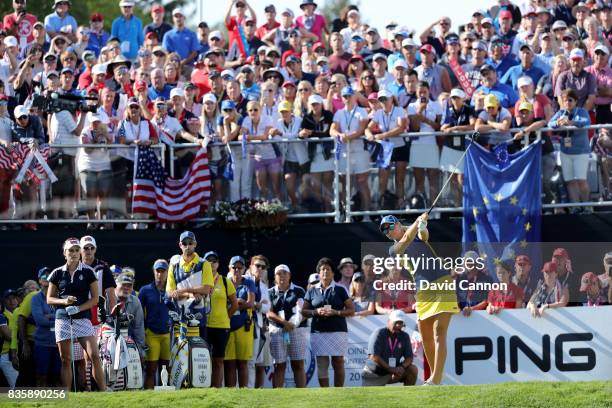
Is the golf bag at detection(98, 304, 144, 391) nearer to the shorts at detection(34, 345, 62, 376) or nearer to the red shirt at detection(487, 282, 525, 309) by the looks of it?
the shorts at detection(34, 345, 62, 376)

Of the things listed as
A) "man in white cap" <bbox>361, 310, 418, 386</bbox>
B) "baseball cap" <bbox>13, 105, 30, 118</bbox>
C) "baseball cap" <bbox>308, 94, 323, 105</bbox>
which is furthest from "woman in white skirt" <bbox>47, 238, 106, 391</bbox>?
"baseball cap" <bbox>308, 94, 323, 105</bbox>

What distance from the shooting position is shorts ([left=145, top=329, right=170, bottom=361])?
1802 centimetres

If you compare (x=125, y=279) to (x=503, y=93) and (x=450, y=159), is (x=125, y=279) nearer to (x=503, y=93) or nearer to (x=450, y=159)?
(x=450, y=159)

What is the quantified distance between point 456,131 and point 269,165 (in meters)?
2.62

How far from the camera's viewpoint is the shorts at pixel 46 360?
17.9 metres

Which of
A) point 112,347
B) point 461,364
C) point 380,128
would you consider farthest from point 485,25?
point 112,347

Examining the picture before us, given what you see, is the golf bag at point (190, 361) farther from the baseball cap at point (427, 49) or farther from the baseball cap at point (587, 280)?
the baseball cap at point (427, 49)

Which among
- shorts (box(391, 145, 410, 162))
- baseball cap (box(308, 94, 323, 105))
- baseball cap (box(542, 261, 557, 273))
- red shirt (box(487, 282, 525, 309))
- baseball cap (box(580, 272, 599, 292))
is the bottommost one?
red shirt (box(487, 282, 525, 309))

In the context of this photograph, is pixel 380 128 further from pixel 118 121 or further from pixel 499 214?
pixel 118 121

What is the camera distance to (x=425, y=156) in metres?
19.9

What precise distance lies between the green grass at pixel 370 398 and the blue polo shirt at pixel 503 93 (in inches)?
239

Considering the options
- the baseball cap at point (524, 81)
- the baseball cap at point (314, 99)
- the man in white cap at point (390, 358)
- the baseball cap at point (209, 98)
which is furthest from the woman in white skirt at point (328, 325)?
the baseball cap at point (524, 81)

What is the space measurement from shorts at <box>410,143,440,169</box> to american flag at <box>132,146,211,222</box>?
2.92m

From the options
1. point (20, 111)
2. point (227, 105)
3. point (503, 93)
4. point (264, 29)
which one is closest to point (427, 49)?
point (503, 93)
